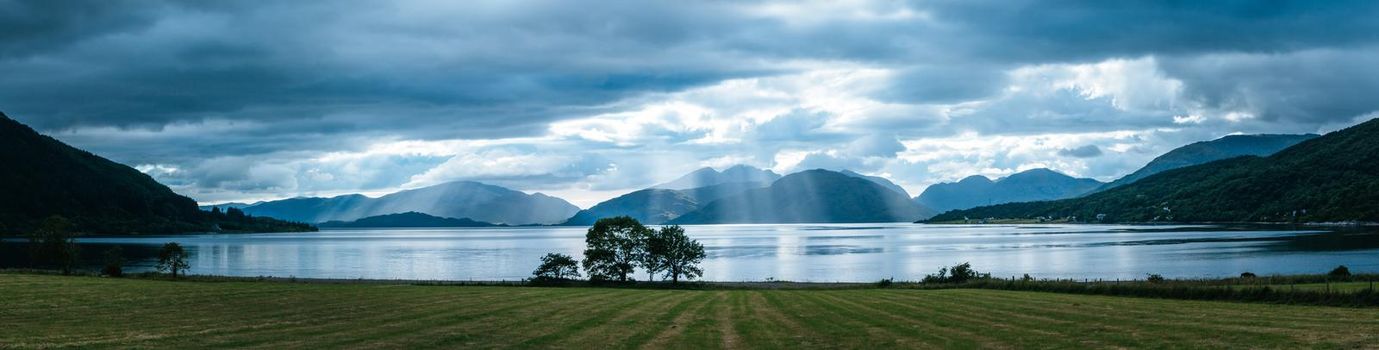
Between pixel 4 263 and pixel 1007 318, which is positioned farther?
pixel 4 263

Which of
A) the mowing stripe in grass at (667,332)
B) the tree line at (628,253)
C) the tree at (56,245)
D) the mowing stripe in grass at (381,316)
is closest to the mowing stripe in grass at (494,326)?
the mowing stripe in grass at (381,316)

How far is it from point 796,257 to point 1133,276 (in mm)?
69420

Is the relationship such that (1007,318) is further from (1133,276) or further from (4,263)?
(4,263)

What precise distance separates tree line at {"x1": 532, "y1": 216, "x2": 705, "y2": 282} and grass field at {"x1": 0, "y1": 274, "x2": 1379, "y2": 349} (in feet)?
153

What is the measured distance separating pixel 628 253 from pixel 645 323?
201 ft

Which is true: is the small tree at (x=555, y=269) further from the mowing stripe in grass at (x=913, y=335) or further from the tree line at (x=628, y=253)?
the mowing stripe in grass at (x=913, y=335)

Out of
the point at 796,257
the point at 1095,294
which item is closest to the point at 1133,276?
the point at 1095,294

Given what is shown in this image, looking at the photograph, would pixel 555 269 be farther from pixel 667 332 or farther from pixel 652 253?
pixel 667 332

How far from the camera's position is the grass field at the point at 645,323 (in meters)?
24.2

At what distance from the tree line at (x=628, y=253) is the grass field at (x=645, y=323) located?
46522 mm

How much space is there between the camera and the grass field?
79.3 feet

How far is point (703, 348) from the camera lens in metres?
23.9

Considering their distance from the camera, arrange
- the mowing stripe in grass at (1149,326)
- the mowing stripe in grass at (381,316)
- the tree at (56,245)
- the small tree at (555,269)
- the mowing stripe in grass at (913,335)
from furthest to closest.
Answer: the tree at (56,245), the small tree at (555,269), the mowing stripe in grass at (381,316), the mowing stripe in grass at (913,335), the mowing stripe in grass at (1149,326)

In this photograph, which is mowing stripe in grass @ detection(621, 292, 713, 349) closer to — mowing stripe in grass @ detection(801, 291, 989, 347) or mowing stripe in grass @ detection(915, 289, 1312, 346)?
mowing stripe in grass @ detection(801, 291, 989, 347)
